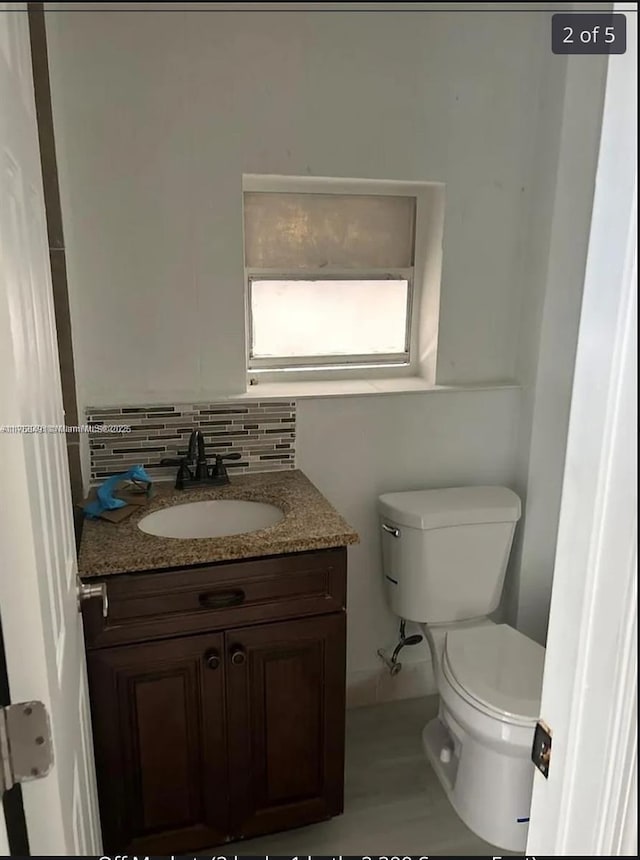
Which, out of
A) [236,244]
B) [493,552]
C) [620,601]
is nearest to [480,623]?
[493,552]

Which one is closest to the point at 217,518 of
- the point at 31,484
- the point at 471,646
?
the point at 471,646

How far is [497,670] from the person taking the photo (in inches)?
71.4

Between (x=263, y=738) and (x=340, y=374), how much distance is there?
1.13 meters

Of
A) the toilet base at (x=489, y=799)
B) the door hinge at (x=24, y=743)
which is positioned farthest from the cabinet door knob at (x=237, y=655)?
the door hinge at (x=24, y=743)

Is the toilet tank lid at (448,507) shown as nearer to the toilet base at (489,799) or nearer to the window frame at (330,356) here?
the window frame at (330,356)

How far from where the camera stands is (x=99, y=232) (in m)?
1.77

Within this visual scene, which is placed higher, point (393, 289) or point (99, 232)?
point (99, 232)

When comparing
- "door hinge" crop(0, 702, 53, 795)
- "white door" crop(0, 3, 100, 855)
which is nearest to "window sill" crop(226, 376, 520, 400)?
"white door" crop(0, 3, 100, 855)

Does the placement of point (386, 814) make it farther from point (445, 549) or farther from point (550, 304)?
point (550, 304)

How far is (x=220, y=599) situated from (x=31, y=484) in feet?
3.02

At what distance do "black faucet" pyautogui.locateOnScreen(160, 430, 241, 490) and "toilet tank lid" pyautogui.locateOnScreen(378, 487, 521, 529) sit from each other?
1.69 ft

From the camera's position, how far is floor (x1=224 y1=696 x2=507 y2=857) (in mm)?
1761

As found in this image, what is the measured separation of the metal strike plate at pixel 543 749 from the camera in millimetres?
792

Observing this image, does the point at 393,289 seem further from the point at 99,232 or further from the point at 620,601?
the point at 620,601
